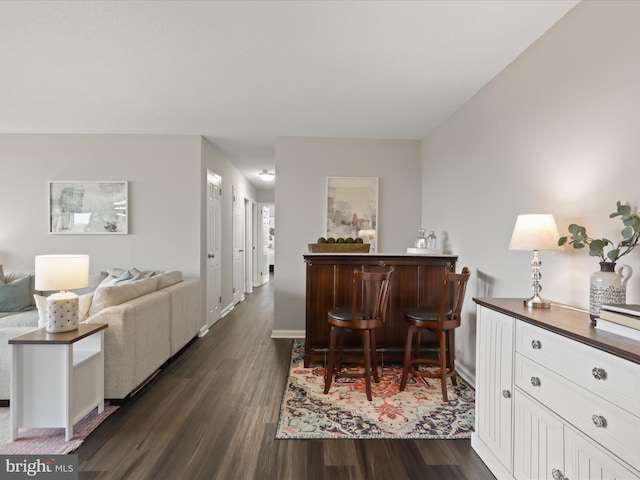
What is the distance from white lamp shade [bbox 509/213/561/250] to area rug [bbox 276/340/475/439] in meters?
1.35

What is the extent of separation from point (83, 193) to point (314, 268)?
10.9 feet

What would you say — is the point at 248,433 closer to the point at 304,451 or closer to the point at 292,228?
the point at 304,451

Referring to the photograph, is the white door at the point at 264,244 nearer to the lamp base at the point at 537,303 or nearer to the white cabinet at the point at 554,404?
the white cabinet at the point at 554,404

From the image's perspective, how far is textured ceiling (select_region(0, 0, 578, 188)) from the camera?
205 centimetres

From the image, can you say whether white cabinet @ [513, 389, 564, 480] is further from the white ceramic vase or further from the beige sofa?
the beige sofa

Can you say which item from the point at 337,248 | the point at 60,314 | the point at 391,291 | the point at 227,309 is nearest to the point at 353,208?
the point at 337,248

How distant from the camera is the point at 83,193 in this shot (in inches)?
178

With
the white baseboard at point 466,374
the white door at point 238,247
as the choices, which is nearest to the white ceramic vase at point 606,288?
the white baseboard at point 466,374

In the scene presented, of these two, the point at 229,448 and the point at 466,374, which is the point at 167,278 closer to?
the point at 229,448

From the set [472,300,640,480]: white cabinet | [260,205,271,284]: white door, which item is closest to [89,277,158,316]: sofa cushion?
[472,300,640,480]: white cabinet

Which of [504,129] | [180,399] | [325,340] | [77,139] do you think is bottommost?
[180,399]

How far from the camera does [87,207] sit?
4535mm

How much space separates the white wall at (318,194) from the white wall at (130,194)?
1130 mm

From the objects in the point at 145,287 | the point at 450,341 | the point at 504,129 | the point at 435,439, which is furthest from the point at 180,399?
the point at 504,129
